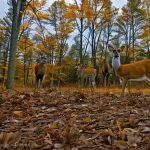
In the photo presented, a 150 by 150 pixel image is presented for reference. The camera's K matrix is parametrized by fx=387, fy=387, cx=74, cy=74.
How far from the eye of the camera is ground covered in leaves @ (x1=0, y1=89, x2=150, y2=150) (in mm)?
3816

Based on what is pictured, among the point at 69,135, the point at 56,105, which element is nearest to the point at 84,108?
the point at 56,105

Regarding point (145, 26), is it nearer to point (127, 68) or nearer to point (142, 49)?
point (142, 49)

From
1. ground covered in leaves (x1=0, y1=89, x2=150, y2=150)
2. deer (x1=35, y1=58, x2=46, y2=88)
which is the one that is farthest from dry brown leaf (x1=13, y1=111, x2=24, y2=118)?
deer (x1=35, y1=58, x2=46, y2=88)

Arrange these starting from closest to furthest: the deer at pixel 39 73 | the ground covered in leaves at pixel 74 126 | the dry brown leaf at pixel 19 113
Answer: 1. the ground covered in leaves at pixel 74 126
2. the dry brown leaf at pixel 19 113
3. the deer at pixel 39 73

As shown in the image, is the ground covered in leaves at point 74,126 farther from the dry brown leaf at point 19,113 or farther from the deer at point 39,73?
the deer at point 39,73

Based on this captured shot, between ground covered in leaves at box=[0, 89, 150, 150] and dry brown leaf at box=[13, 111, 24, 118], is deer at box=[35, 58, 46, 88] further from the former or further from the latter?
dry brown leaf at box=[13, 111, 24, 118]

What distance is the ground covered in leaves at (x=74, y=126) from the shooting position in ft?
12.5

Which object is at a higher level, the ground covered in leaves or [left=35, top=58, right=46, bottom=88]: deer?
[left=35, top=58, right=46, bottom=88]: deer

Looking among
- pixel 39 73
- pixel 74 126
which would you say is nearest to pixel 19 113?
pixel 74 126

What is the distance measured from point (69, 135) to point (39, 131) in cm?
64

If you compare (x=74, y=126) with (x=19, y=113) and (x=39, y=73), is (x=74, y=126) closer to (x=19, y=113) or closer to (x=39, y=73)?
(x=19, y=113)

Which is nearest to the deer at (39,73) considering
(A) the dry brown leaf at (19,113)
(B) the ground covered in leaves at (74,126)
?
(B) the ground covered in leaves at (74,126)

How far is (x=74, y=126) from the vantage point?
4258mm

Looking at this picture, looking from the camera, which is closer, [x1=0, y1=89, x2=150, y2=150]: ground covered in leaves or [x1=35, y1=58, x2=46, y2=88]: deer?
[x1=0, y1=89, x2=150, y2=150]: ground covered in leaves
